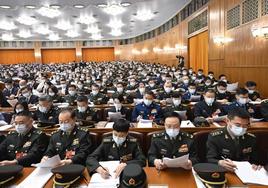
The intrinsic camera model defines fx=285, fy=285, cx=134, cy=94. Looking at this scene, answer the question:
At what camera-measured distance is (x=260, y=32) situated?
9.04 m

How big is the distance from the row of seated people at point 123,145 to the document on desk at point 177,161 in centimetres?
4

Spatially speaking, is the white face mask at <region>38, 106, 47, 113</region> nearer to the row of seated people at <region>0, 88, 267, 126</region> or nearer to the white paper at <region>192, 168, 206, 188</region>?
the row of seated people at <region>0, 88, 267, 126</region>

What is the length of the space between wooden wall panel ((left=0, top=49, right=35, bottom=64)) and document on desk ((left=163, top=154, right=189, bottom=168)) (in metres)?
41.4

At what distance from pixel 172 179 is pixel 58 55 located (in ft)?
139

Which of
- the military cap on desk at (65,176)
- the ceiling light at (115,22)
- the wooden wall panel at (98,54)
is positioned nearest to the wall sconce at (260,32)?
the military cap on desk at (65,176)

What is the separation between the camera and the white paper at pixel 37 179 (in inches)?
106

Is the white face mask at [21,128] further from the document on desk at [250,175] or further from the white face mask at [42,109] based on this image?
the document on desk at [250,175]

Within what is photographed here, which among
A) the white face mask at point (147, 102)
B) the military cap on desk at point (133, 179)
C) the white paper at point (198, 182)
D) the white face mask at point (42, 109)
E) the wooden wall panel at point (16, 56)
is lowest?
the white paper at point (198, 182)

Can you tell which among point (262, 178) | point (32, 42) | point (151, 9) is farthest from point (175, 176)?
point (32, 42)

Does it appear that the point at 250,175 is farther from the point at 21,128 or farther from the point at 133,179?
the point at 21,128

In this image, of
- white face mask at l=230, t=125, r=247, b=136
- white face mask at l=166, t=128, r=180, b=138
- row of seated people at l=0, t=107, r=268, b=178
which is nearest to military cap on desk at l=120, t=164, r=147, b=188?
row of seated people at l=0, t=107, r=268, b=178

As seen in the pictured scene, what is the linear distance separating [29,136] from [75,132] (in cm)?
66

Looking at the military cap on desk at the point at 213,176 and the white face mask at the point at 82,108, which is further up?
the white face mask at the point at 82,108

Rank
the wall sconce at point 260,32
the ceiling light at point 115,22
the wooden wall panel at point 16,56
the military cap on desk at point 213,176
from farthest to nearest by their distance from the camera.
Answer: the wooden wall panel at point 16,56 < the ceiling light at point 115,22 < the wall sconce at point 260,32 < the military cap on desk at point 213,176
